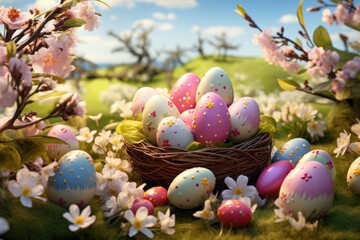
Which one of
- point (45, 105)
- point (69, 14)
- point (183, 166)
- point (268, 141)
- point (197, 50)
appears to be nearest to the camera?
point (69, 14)

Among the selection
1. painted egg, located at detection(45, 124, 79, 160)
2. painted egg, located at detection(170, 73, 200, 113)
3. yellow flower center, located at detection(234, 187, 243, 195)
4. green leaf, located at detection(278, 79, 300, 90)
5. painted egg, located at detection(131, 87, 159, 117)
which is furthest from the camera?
green leaf, located at detection(278, 79, 300, 90)

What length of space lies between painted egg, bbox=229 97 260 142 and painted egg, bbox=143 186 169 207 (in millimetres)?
390

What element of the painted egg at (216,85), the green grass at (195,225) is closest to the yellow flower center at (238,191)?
the green grass at (195,225)

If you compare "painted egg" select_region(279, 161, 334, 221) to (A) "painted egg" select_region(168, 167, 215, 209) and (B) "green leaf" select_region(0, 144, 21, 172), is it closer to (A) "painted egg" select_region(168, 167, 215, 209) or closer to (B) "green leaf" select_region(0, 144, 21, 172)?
(A) "painted egg" select_region(168, 167, 215, 209)

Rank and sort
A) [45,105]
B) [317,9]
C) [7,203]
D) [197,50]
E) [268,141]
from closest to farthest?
[7,203], [268,141], [317,9], [45,105], [197,50]

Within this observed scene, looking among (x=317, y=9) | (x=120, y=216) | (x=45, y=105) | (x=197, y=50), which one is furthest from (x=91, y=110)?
(x=120, y=216)

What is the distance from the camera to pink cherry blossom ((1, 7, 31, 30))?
1.76 metres

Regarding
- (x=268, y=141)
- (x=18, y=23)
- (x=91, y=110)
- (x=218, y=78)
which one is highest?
(x=18, y=23)

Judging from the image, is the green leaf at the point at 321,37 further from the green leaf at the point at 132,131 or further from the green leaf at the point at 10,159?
the green leaf at the point at 10,159

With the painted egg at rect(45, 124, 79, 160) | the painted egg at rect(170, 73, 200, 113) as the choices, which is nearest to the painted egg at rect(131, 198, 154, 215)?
the painted egg at rect(45, 124, 79, 160)

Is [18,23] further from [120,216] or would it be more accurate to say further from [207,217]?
[207,217]

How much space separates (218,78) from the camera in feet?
7.76

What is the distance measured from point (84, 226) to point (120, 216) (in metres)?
0.22

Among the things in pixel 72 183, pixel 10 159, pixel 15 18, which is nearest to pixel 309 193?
pixel 72 183
